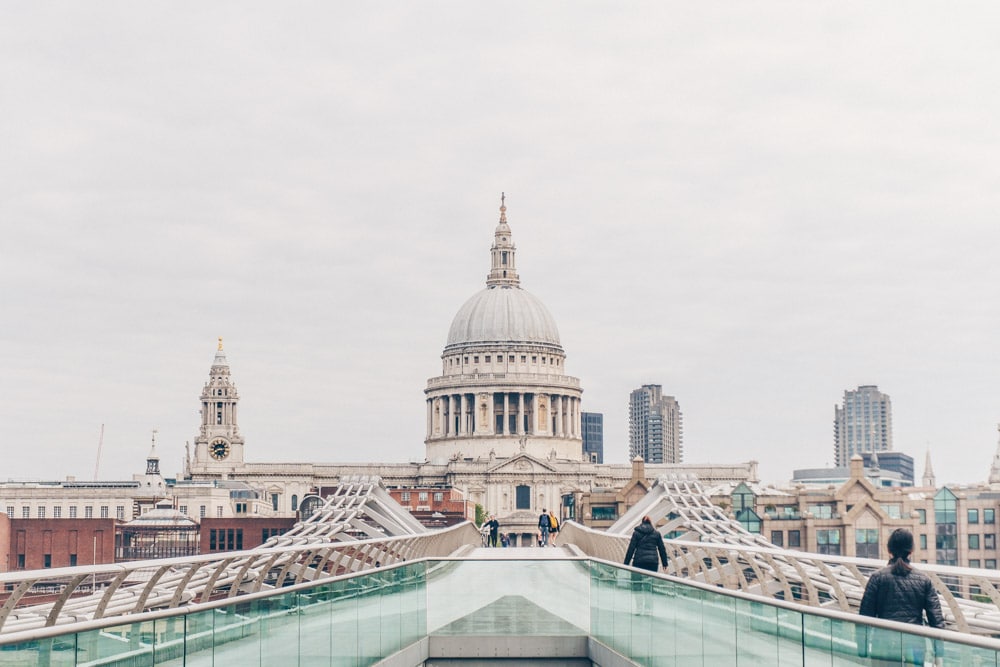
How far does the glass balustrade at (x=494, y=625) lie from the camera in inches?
372

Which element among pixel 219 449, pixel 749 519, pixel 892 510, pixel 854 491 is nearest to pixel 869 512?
pixel 854 491

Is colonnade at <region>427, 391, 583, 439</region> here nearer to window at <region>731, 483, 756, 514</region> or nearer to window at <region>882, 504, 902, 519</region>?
window at <region>731, 483, 756, 514</region>

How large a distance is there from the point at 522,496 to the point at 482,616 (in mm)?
152610

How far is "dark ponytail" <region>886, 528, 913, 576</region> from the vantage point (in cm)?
1088

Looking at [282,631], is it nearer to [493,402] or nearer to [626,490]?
[626,490]

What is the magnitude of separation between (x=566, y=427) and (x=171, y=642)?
17817cm

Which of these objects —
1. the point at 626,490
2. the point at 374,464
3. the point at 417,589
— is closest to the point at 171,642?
the point at 417,589

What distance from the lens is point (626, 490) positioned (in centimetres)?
11762

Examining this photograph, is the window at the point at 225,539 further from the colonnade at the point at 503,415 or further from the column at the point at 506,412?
the column at the point at 506,412

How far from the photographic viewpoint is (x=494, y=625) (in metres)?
20.5

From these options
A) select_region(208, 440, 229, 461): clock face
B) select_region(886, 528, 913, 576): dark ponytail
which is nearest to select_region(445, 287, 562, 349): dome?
select_region(208, 440, 229, 461): clock face

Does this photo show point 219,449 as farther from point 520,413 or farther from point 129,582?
point 129,582

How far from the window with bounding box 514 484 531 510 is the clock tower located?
34388mm

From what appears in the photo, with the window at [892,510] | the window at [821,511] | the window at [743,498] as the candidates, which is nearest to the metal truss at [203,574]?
the window at [743,498]
